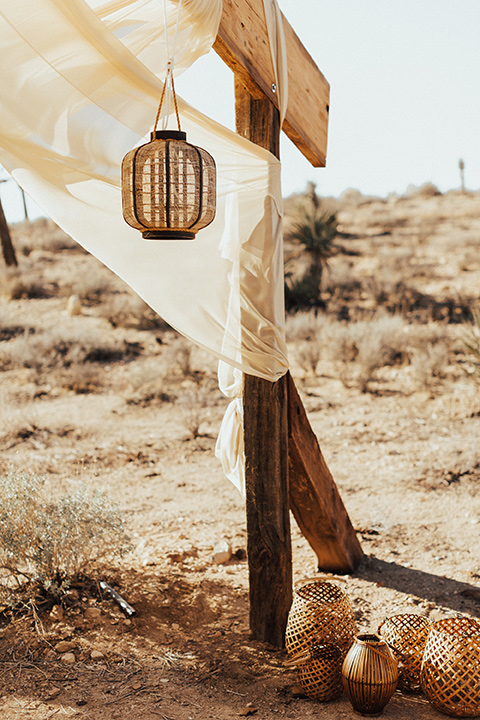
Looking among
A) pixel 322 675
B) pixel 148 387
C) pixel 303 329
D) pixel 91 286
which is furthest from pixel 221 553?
pixel 91 286

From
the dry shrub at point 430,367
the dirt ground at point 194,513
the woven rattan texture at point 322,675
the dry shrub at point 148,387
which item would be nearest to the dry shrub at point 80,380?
the dirt ground at point 194,513

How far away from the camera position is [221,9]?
235cm

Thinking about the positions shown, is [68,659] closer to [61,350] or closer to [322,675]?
[322,675]

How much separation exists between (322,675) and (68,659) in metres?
1.08

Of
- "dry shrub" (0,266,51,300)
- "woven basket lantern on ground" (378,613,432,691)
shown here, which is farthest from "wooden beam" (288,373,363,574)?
"dry shrub" (0,266,51,300)

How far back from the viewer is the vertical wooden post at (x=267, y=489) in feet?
9.37

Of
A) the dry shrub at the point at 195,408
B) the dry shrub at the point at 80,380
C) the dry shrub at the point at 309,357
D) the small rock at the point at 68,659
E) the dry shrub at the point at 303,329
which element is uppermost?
the dry shrub at the point at 303,329

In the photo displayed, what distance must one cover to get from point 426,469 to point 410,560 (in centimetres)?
166

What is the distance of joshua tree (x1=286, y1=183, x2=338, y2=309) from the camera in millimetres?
12555

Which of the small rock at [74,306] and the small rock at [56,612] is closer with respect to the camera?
the small rock at [56,612]

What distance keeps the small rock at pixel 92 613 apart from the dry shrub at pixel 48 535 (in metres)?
0.17

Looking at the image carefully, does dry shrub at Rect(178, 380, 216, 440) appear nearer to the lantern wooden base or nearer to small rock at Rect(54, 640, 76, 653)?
small rock at Rect(54, 640, 76, 653)

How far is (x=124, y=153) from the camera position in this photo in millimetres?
2254

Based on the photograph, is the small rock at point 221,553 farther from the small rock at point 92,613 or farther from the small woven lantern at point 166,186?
the small woven lantern at point 166,186
